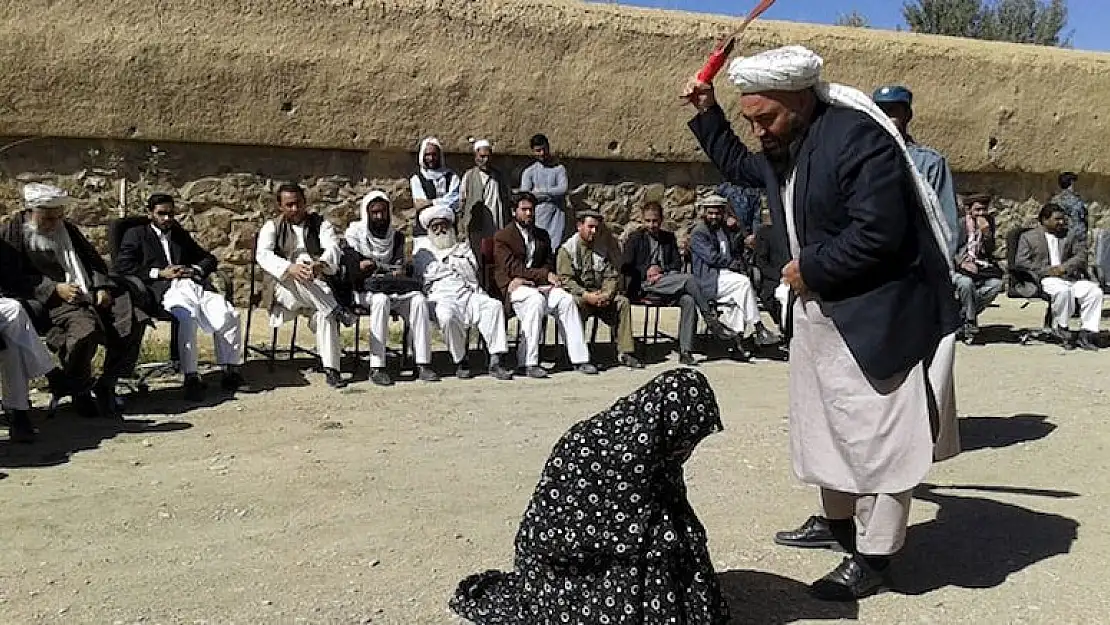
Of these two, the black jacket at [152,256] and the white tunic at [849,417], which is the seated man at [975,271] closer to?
the black jacket at [152,256]


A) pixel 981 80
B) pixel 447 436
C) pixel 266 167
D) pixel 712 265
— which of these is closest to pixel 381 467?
pixel 447 436

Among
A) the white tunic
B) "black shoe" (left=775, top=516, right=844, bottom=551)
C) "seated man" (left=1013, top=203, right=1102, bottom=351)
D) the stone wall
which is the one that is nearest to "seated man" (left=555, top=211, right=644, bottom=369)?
the stone wall

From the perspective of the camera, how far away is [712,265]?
9.38 m

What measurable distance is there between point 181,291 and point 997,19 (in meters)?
21.5

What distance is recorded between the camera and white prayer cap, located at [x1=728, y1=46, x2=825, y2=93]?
363cm

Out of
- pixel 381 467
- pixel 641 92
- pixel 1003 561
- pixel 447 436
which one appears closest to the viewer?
pixel 1003 561

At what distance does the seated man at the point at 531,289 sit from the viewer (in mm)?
8383

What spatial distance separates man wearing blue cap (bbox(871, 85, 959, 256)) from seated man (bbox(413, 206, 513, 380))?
12.2 ft

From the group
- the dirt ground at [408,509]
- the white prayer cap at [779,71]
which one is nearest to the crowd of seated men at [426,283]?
the dirt ground at [408,509]

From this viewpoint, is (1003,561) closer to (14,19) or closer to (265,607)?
(265,607)

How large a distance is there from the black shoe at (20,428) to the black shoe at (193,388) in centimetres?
122

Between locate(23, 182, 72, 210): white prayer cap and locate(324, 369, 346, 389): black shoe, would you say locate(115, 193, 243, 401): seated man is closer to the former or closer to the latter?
locate(324, 369, 346, 389): black shoe

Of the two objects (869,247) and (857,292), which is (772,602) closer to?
(857,292)

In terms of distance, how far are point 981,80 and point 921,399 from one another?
36.2ft
